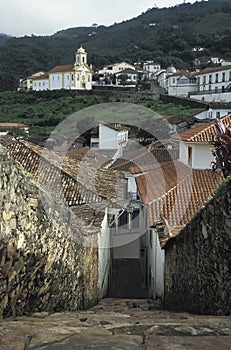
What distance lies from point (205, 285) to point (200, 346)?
252 cm

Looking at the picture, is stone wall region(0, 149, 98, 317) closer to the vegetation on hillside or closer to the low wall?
the vegetation on hillside

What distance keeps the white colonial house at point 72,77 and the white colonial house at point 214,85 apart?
22.4 metres

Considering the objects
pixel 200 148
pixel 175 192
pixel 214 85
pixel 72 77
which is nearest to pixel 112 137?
pixel 200 148

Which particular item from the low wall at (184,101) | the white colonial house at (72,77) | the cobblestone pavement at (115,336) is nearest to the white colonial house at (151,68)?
the white colonial house at (72,77)

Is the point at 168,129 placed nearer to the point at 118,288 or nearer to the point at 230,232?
the point at 118,288

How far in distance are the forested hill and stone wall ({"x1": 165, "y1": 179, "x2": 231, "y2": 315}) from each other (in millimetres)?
81123

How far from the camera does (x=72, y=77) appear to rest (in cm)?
7412

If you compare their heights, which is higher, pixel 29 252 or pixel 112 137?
pixel 112 137

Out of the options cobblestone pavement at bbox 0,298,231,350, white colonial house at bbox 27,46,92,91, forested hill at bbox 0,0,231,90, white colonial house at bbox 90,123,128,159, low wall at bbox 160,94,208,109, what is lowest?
cobblestone pavement at bbox 0,298,231,350

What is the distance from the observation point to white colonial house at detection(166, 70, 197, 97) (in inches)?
2448

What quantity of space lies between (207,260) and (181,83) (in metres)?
60.5

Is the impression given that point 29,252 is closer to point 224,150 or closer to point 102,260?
point 224,150

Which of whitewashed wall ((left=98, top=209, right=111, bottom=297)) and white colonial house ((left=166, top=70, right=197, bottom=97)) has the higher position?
white colonial house ((left=166, top=70, right=197, bottom=97))

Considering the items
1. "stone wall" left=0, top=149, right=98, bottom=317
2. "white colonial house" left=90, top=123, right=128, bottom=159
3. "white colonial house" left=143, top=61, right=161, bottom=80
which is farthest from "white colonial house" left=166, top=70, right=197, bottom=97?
"stone wall" left=0, top=149, right=98, bottom=317
